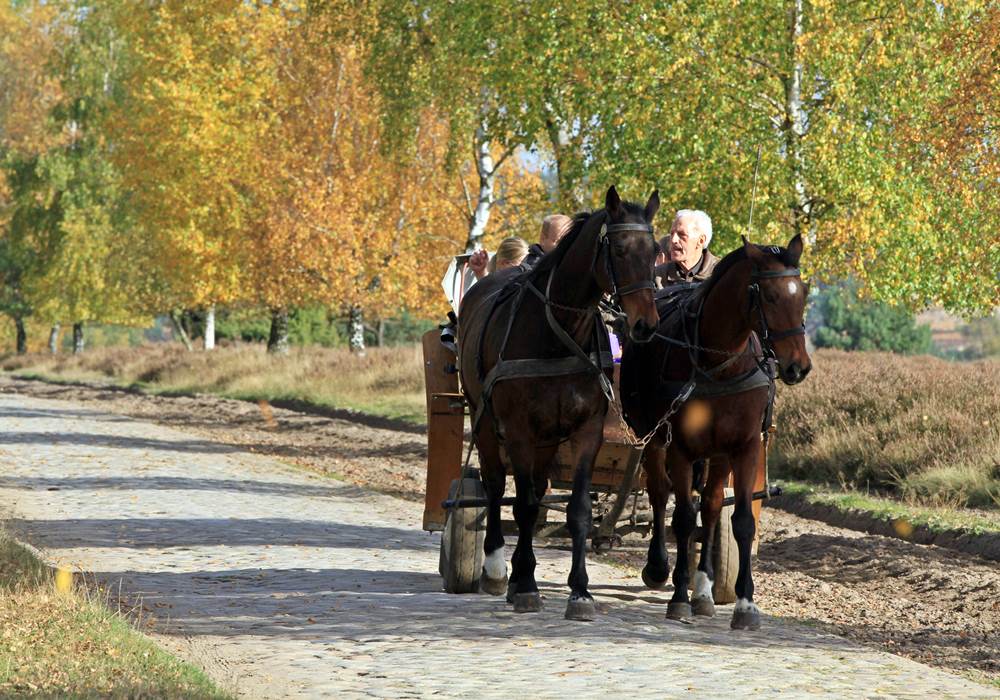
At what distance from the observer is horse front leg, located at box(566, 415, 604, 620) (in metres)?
8.95

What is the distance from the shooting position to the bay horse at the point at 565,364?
8805 mm

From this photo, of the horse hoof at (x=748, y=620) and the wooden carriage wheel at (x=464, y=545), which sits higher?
the wooden carriage wheel at (x=464, y=545)

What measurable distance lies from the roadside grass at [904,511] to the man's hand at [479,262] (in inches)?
186

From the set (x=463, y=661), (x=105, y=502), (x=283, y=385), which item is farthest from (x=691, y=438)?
(x=283, y=385)

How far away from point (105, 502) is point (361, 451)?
7947mm

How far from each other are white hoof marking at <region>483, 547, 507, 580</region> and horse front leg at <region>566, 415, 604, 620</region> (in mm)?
1035

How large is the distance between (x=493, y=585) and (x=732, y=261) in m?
2.76

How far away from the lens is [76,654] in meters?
7.11

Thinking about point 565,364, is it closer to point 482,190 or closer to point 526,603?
point 526,603

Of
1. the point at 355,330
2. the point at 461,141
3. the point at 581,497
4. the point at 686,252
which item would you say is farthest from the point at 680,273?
the point at 355,330

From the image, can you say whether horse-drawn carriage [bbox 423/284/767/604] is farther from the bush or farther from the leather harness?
the bush

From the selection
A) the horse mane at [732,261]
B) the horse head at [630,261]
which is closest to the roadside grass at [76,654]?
the horse head at [630,261]

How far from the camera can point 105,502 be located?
15.5 metres

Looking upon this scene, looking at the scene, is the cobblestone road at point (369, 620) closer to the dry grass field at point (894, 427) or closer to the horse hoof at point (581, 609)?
the horse hoof at point (581, 609)
